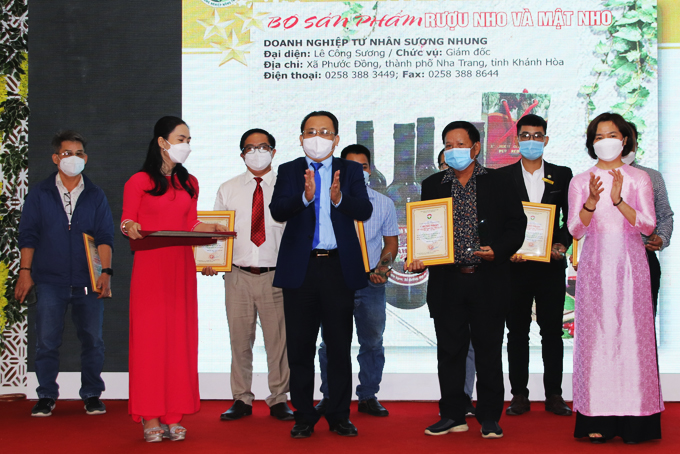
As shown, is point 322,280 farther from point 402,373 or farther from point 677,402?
point 677,402

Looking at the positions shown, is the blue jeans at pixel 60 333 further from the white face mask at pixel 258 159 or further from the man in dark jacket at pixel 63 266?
the white face mask at pixel 258 159

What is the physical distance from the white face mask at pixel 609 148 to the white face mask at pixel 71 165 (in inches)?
134

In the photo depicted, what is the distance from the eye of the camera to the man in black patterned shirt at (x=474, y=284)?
3709mm

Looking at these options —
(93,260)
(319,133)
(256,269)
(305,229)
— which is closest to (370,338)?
(256,269)

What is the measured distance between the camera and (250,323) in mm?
4555

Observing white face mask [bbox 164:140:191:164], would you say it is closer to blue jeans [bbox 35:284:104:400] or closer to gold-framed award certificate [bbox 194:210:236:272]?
gold-framed award certificate [bbox 194:210:236:272]

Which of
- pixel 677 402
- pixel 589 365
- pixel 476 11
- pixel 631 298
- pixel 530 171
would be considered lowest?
pixel 677 402

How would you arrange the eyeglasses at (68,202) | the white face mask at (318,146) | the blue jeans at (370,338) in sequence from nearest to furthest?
the white face mask at (318,146)
the blue jeans at (370,338)
the eyeglasses at (68,202)

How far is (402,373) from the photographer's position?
5.06 m

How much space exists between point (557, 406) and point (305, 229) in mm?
2180

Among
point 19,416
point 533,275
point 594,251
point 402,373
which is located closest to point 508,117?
point 533,275

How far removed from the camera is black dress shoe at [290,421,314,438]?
371 cm

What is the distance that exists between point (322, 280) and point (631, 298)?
1.67 m

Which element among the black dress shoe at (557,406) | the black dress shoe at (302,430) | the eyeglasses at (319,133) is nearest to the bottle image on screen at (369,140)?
the eyeglasses at (319,133)
